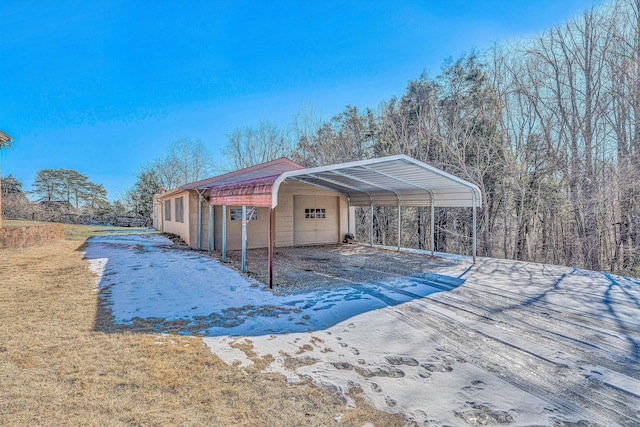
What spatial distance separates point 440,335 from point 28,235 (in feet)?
41.6

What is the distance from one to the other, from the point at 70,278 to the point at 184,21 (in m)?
10.5

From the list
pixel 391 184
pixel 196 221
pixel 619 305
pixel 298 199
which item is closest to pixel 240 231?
pixel 196 221

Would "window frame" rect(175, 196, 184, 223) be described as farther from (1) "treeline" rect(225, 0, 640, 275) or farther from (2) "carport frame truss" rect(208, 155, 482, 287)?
(1) "treeline" rect(225, 0, 640, 275)

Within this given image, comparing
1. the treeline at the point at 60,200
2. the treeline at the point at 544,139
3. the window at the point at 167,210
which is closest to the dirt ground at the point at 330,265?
the treeline at the point at 544,139

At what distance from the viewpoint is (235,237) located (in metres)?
10.6

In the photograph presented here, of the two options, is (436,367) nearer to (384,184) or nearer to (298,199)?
(384,184)

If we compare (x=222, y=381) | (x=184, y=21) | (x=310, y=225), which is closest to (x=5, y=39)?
(x=184, y=21)

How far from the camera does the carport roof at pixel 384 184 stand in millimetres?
6008

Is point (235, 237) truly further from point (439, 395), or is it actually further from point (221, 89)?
point (221, 89)

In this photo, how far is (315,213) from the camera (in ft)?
39.7

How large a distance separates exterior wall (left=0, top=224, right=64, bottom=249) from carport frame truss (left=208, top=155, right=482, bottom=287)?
626 centimetres

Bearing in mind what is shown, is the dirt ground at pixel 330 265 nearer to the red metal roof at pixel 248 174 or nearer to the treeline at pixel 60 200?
the red metal roof at pixel 248 174

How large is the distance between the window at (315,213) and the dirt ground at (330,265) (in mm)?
1550

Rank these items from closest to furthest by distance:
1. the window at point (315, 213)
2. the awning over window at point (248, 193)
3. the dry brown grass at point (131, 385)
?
1. the dry brown grass at point (131, 385)
2. the awning over window at point (248, 193)
3. the window at point (315, 213)
